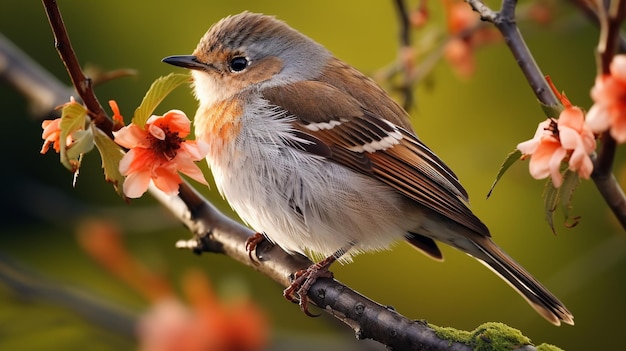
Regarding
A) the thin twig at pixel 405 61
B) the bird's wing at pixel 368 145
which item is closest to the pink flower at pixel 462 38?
the thin twig at pixel 405 61

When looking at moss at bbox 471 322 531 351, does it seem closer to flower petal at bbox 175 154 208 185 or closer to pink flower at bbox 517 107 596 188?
pink flower at bbox 517 107 596 188

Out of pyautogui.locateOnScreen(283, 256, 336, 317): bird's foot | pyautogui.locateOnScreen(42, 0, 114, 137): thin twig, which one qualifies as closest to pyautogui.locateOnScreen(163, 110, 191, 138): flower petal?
pyautogui.locateOnScreen(42, 0, 114, 137): thin twig

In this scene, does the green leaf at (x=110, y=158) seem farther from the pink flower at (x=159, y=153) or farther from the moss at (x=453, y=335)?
the moss at (x=453, y=335)

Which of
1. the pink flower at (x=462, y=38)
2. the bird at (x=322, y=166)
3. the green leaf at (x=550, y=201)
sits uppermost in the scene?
the pink flower at (x=462, y=38)

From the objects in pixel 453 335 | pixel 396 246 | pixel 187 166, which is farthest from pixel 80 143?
pixel 396 246

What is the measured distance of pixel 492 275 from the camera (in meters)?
4.00

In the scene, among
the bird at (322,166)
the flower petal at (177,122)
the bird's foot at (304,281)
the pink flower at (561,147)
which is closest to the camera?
A: the pink flower at (561,147)

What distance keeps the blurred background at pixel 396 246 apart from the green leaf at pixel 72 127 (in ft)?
4.11

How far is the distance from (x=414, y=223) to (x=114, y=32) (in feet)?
8.96

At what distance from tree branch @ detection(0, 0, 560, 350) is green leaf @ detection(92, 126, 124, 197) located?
48 millimetres

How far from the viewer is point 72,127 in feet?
5.45

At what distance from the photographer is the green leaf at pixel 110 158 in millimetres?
1733

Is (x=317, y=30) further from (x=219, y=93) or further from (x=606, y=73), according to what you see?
(x=606, y=73)

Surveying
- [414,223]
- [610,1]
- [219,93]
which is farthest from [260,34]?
[610,1]
